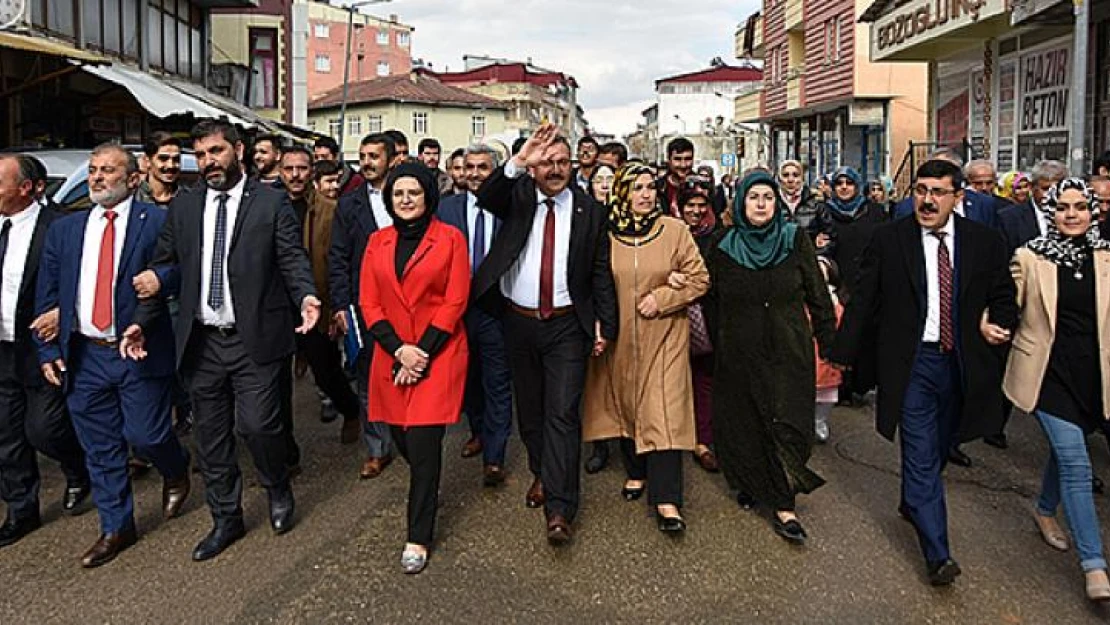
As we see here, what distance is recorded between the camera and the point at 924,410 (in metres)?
4.68

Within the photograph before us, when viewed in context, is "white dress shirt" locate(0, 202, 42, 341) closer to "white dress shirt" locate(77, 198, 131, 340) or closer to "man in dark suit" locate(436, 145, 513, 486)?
"white dress shirt" locate(77, 198, 131, 340)

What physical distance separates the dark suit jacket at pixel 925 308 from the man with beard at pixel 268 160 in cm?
422

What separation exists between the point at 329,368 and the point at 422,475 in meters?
2.40

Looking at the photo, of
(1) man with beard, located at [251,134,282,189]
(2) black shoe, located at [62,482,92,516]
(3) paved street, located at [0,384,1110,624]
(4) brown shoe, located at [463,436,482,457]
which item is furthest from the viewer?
(1) man with beard, located at [251,134,282,189]

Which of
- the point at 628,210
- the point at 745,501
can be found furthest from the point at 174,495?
the point at 745,501

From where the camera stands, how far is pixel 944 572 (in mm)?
4520

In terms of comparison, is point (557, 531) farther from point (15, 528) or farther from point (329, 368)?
point (15, 528)

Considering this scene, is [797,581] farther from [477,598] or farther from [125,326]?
[125,326]

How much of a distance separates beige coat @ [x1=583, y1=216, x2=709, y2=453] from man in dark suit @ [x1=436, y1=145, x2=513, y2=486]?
962 mm

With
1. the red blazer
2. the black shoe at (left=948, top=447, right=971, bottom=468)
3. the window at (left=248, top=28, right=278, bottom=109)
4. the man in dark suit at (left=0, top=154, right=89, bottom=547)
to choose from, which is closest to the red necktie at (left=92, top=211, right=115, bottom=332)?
the man in dark suit at (left=0, top=154, right=89, bottom=547)

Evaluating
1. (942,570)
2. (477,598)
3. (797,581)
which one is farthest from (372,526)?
(942,570)

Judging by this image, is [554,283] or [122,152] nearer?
[122,152]

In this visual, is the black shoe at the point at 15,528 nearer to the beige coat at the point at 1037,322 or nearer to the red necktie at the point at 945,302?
the red necktie at the point at 945,302

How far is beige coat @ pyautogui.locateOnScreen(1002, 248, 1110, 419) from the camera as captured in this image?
4.54 m
